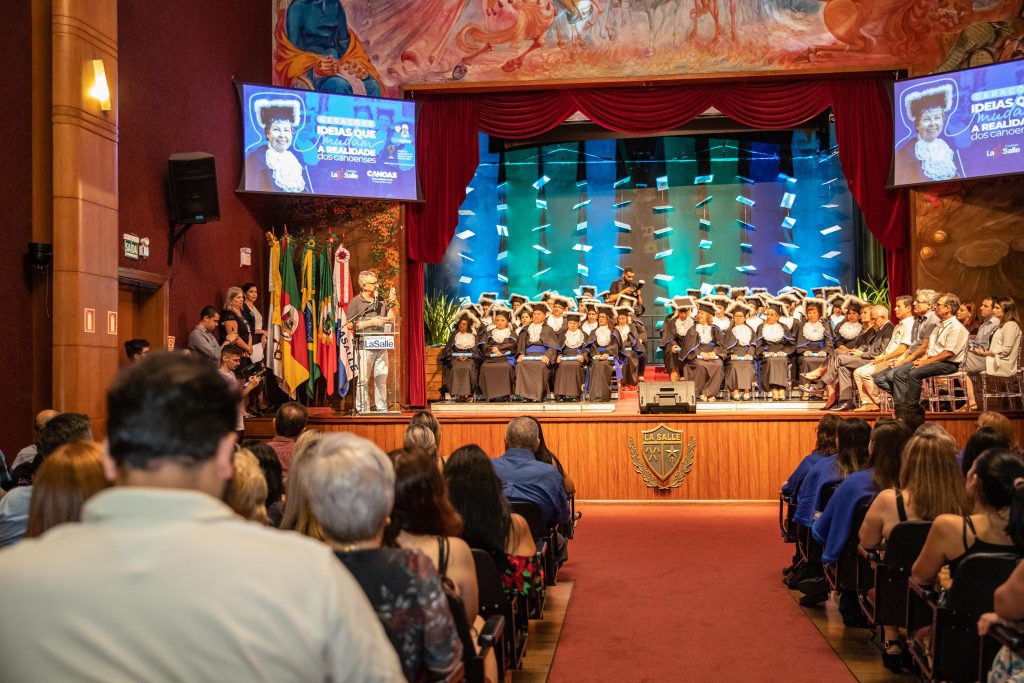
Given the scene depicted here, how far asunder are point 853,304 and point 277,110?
6.80 meters

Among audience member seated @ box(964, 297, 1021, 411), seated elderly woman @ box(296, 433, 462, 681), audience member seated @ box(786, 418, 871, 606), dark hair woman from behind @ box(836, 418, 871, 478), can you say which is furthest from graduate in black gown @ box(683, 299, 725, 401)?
seated elderly woman @ box(296, 433, 462, 681)

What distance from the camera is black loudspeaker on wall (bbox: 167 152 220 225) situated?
29.0 ft

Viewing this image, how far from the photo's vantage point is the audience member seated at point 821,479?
4.71 m

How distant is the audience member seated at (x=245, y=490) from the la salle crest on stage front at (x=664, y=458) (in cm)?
671

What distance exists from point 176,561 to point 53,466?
1.34 m

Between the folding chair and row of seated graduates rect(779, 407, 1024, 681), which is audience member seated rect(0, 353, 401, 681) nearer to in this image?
row of seated graduates rect(779, 407, 1024, 681)

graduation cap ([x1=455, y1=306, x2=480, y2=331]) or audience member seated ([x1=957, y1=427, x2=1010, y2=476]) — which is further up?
graduation cap ([x1=455, y1=306, x2=480, y2=331])

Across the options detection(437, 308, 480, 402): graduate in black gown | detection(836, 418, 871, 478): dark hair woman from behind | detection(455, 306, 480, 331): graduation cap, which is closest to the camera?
detection(836, 418, 871, 478): dark hair woman from behind

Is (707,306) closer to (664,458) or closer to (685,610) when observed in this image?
(664,458)

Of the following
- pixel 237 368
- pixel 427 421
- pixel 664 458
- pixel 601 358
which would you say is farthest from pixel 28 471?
pixel 601 358

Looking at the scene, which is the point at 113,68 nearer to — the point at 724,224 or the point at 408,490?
the point at 408,490

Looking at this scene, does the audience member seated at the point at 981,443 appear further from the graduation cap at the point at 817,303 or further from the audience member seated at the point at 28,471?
the graduation cap at the point at 817,303

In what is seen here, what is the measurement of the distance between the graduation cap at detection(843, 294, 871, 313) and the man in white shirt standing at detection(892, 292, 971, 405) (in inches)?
68.2

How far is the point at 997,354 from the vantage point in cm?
925
